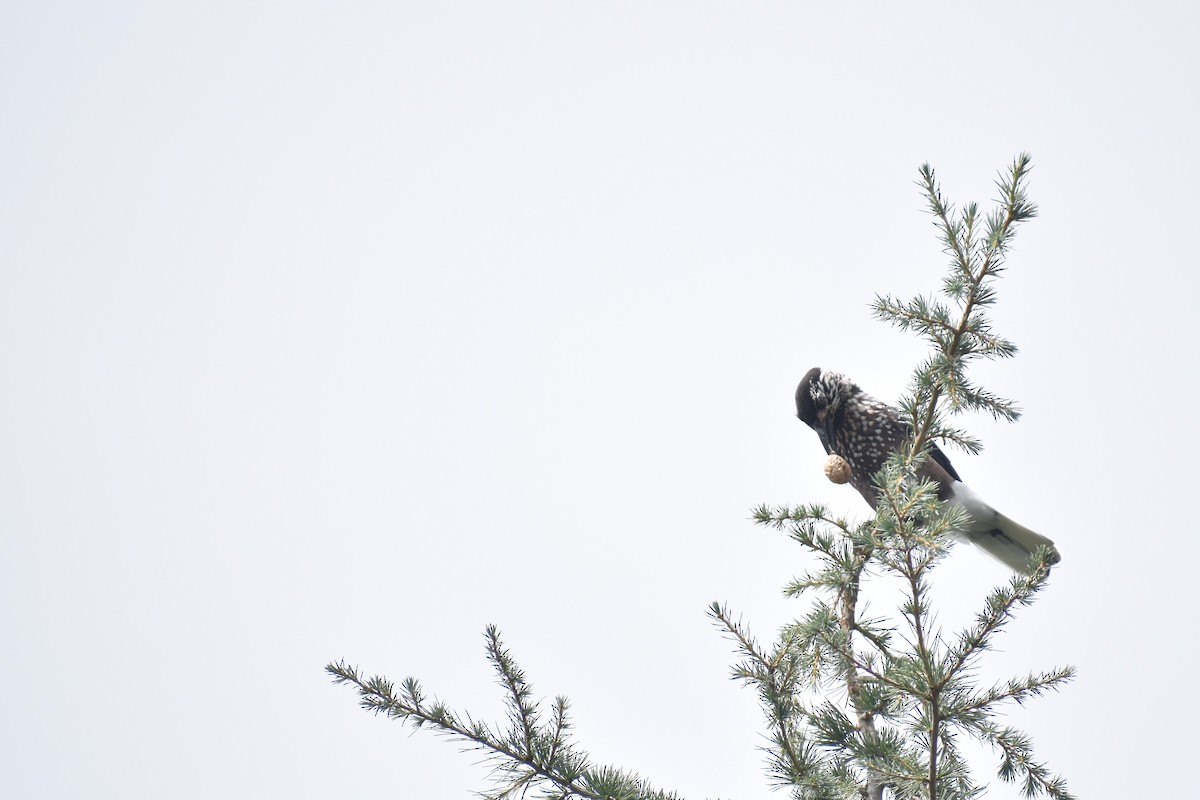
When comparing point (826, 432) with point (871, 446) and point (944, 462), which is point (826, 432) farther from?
point (944, 462)

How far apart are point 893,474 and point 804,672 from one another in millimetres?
571

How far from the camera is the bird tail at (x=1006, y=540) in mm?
5461

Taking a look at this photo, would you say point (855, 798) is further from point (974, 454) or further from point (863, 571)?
point (974, 454)

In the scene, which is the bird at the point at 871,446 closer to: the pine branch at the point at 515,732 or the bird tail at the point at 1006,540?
the bird tail at the point at 1006,540

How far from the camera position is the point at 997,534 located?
219 inches

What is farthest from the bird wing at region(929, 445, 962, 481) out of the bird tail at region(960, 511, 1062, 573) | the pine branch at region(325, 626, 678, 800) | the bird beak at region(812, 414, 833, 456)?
the pine branch at region(325, 626, 678, 800)

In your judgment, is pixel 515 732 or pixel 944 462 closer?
pixel 515 732

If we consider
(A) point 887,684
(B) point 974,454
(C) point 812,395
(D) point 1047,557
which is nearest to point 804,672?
(A) point 887,684

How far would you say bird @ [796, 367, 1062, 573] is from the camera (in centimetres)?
520

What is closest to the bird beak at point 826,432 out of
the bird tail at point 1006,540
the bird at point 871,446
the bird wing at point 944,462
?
the bird at point 871,446

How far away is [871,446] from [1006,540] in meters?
1.07

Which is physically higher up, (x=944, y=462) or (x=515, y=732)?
(x=944, y=462)

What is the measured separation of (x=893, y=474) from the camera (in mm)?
2633

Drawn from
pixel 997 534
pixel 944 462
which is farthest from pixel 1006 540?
pixel 944 462
